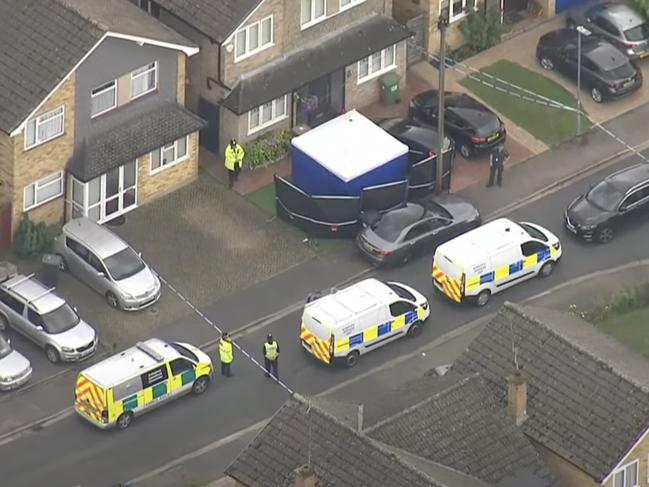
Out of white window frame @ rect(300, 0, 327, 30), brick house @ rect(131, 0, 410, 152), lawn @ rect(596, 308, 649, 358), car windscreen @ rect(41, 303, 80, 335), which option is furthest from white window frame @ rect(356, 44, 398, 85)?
car windscreen @ rect(41, 303, 80, 335)

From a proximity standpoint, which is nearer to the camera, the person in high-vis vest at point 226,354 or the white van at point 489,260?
the person in high-vis vest at point 226,354

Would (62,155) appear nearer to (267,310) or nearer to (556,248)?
(267,310)

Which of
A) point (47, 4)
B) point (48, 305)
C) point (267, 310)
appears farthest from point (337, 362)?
point (47, 4)

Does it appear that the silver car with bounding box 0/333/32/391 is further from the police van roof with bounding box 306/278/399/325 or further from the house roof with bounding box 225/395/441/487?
the house roof with bounding box 225/395/441/487

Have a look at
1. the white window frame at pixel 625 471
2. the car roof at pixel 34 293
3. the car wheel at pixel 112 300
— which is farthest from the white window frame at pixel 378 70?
the white window frame at pixel 625 471

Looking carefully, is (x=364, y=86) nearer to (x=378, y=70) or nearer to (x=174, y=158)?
(x=378, y=70)

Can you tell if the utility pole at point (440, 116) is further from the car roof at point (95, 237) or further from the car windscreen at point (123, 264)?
the car roof at point (95, 237)
